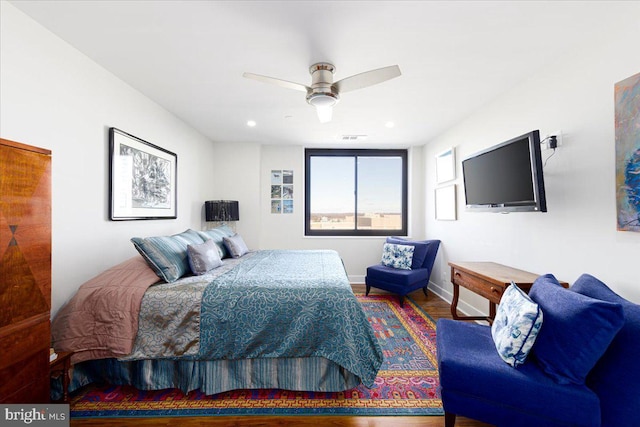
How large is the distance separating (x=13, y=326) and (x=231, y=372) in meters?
1.18

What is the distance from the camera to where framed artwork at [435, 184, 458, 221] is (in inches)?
146

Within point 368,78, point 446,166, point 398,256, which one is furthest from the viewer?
point 398,256

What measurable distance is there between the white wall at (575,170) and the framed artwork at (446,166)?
723 mm

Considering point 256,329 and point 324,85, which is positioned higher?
point 324,85

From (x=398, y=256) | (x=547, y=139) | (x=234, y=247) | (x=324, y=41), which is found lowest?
(x=398, y=256)

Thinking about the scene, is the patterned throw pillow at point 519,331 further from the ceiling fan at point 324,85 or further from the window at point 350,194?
the window at point 350,194

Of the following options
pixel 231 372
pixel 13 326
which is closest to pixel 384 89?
pixel 231 372

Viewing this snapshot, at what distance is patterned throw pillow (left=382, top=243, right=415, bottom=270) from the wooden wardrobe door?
3.74 metres

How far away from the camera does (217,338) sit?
1.85 meters

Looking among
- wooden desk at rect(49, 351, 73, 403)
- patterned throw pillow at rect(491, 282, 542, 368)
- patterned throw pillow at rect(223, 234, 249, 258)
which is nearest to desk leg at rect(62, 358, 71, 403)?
wooden desk at rect(49, 351, 73, 403)

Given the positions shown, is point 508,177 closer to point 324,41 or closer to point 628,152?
point 628,152

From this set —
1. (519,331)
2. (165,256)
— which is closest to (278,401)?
(165,256)

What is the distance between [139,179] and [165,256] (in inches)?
40.4

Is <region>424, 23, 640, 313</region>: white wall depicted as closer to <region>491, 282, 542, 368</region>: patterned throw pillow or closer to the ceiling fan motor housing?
<region>491, 282, 542, 368</region>: patterned throw pillow
